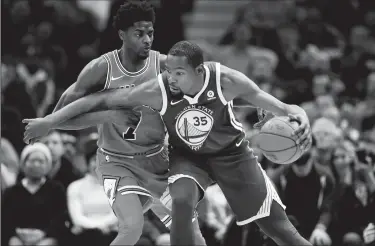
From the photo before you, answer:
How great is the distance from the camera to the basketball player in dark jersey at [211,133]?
19.1 feet

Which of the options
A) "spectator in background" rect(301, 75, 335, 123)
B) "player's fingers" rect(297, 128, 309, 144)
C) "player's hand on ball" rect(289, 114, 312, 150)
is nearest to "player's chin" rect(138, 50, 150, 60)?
"player's hand on ball" rect(289, 114, 312, 150)

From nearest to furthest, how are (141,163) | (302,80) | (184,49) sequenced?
(184,49) < (141,163) < (302,80)

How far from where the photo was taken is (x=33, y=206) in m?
8.65

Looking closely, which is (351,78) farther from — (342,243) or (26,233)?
(26,233)

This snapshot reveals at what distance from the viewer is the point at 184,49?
19.2 feet

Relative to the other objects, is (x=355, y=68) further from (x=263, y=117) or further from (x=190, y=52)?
(x=190, y=52)

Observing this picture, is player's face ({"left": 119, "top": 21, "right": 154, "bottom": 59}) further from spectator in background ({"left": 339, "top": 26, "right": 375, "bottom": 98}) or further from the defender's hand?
spectator in background ({"left": 339, "top": 26, "right": 375, "bottom": 98})

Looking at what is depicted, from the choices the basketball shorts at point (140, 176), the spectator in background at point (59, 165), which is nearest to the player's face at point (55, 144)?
the spectator in background at point (59, 165)

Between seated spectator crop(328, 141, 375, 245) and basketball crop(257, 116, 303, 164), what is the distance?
2.55 meters

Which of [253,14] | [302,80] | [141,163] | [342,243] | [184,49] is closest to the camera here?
[184,49]

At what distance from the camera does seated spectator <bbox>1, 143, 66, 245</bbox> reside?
8.52m

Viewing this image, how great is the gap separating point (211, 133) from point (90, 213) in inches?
127

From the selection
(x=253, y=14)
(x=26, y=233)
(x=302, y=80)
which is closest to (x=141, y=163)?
(x=26, y=233)

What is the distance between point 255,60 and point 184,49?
6283 mm
